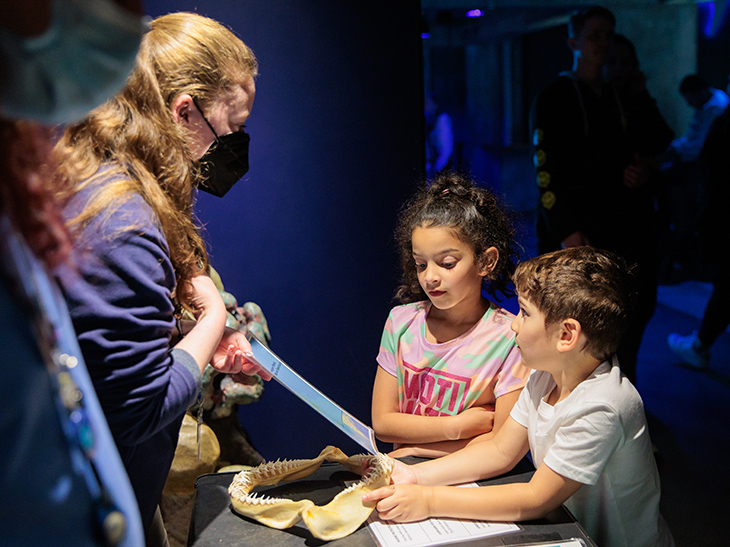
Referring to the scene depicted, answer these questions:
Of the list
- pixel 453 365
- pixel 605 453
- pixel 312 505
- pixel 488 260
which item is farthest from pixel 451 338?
pixel 312 505

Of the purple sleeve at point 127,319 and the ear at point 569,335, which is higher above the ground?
the purple sleeve at point 127,319

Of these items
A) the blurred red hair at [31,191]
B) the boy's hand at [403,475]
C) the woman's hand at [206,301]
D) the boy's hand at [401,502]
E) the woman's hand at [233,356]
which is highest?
the blurred red hair at [31,191]

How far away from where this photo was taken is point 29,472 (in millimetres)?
592

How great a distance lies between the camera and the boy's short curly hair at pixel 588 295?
57.0 inches

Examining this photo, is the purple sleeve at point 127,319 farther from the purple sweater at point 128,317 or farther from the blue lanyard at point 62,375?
the blue lanyard at point 62,375

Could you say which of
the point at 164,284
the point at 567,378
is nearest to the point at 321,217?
the point at 567,378

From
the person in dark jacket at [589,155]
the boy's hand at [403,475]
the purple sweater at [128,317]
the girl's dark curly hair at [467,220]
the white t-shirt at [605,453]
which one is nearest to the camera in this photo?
the purple sweater at [128,317]

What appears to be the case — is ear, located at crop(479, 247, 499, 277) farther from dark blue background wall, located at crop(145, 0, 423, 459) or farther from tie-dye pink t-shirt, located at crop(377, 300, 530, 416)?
dark blue background wall, located at crop(145, 0, 423, 459)

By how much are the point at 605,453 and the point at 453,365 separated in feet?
1.89

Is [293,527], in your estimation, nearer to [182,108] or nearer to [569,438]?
[569,438]

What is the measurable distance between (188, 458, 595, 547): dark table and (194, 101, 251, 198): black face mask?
72 centimetres

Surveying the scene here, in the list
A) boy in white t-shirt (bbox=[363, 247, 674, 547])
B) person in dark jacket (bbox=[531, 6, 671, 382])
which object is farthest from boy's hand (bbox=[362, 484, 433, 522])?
person in dark jacket (bbox=[531, 6, 671, 382])

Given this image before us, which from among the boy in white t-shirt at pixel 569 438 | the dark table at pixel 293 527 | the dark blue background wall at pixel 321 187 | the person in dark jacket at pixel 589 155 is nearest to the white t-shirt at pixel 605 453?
the boy in white t-shirt at pixel 569 438

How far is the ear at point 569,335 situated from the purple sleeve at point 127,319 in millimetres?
843
